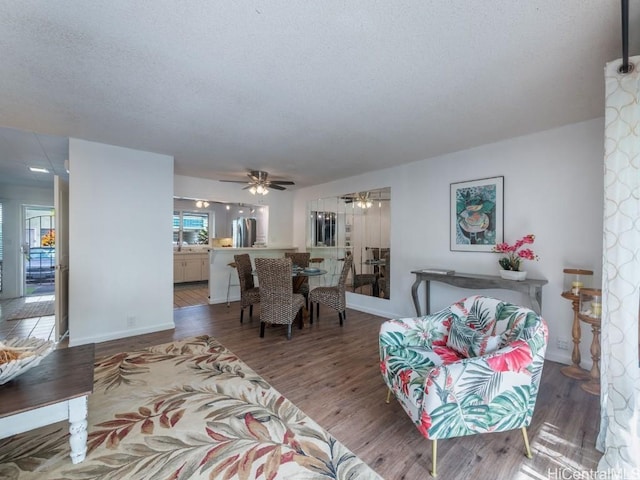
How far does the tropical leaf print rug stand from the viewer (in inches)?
62.0


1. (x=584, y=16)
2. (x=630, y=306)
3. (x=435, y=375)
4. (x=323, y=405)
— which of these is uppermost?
(x=584, y=16)

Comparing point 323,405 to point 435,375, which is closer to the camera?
point 435,375

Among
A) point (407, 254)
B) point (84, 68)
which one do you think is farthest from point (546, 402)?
point (84, 68)

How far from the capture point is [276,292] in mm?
3621

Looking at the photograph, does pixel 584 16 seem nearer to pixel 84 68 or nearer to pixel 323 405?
pixel 323 405

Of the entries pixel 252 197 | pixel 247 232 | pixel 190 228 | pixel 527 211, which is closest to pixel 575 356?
pixel 527 211

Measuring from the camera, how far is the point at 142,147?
12.1ft

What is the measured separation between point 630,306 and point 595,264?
4.86 ft

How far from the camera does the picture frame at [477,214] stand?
11.2ft

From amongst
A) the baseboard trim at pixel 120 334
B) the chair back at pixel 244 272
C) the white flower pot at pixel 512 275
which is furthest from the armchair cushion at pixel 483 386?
the baseboard trim at pixel 120 334

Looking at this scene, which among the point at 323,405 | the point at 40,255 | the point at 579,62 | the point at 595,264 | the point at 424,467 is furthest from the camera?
the point at 40,255

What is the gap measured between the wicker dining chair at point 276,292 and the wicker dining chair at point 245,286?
62 centimetres

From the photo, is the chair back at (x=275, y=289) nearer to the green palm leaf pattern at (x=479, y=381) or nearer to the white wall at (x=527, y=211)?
the white wall at (x=527, y=211)

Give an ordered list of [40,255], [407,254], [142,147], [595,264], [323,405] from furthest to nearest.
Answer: [40,255], [407,254], [142,147], [595,264], [323,405]
